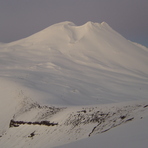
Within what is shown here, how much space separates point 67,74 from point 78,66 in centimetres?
367

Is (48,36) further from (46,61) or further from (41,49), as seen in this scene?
(46,61)

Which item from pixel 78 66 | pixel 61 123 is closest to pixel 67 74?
pixel 78 66

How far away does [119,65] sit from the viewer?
28.7 m

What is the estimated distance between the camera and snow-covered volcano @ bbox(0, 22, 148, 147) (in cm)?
1401

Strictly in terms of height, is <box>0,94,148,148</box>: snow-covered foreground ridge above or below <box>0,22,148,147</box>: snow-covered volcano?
below

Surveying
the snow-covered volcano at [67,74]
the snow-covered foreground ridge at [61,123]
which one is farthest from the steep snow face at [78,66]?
the snow-covered foreground ridge at [61,123]

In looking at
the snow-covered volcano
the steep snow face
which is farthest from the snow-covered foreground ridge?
the steep snow face

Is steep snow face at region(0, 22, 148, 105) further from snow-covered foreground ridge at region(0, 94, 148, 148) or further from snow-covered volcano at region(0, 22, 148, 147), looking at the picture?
snow-covered foreground ridge at region(0, 94, 148, 148)

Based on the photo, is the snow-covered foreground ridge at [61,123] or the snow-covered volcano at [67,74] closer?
the snow-covered foreground ridge at [61,123]

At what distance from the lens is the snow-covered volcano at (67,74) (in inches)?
551

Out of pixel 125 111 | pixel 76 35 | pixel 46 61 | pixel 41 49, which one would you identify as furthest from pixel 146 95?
pixel 76 35

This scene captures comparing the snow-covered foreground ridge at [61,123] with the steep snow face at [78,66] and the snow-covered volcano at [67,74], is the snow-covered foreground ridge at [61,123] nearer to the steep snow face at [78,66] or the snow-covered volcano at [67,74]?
the snow-covered volcano at [67,74]

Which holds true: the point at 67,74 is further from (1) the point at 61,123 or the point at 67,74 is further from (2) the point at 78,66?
(1) the point at 61,123

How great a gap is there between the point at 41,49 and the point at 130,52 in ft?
42.6
